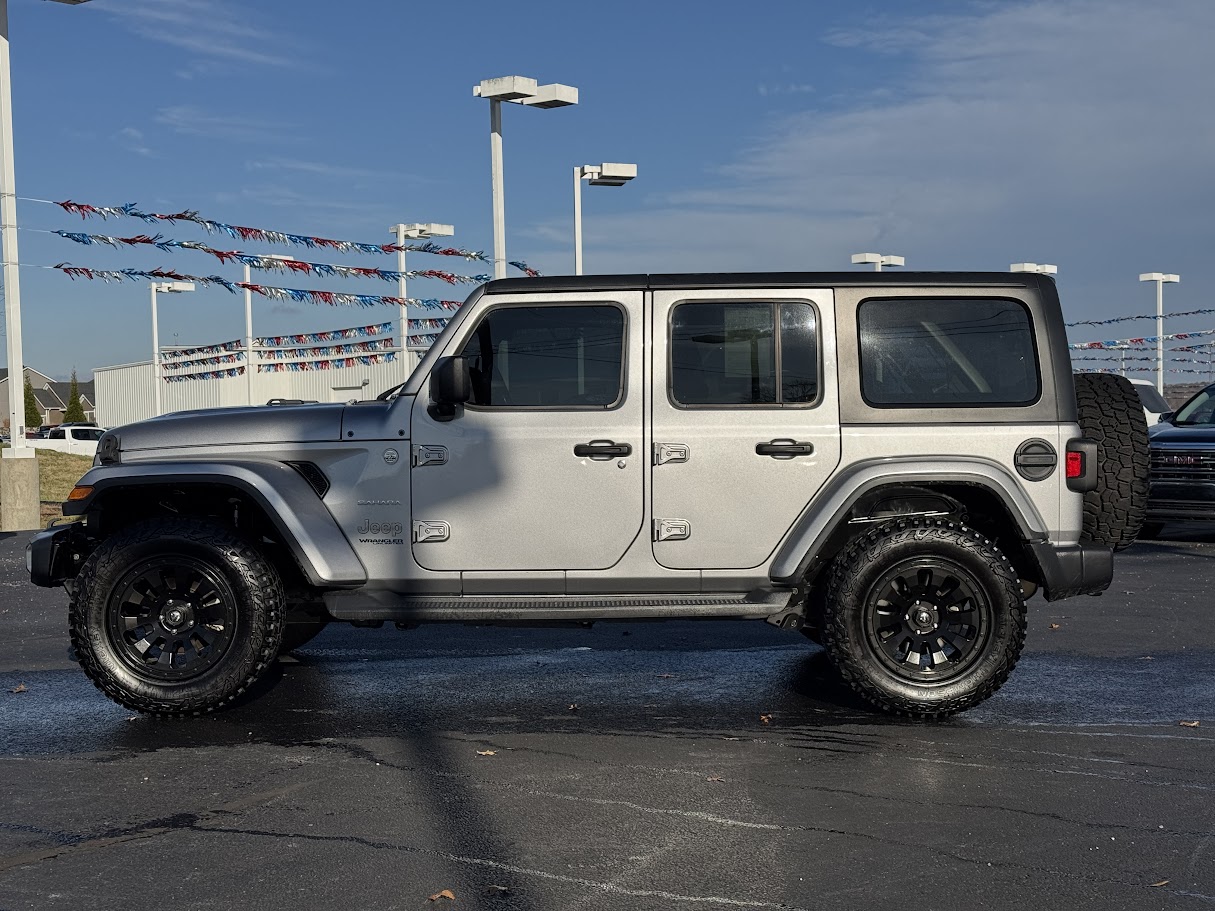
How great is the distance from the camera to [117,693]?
257 inches

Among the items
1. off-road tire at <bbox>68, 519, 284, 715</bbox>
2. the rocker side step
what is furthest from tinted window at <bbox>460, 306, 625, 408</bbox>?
off-road tire at <bbox>68, 519, 284, 715</bbox>

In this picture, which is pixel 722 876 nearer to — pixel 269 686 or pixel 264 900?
pixel 264 900

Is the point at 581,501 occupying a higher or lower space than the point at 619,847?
higher

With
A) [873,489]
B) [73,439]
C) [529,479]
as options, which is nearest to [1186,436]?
[873,489]

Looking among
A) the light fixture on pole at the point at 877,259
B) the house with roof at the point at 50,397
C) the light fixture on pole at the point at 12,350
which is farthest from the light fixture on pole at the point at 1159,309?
the house with roof at the point at 50,397

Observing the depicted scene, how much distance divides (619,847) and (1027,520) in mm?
2899

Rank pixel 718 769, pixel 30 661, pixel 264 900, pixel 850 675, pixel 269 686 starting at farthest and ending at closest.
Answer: pixel 30 661 < pixel 269 686 < pixel 850 675 < pixel 718 769 < pixel 264 900

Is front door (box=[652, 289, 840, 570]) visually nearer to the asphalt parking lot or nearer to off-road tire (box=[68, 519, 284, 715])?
the asphalt parking lot

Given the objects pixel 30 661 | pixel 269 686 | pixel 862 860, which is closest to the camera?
pixel 862 860

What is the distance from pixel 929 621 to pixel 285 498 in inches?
121

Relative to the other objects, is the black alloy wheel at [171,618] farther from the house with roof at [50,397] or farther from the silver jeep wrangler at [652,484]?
the house with roof at [50,397]

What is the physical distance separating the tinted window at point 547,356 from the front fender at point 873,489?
108 cm

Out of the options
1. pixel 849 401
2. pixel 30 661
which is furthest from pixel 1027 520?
pixel 30 661

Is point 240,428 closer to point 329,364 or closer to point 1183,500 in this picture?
point 1183,500
